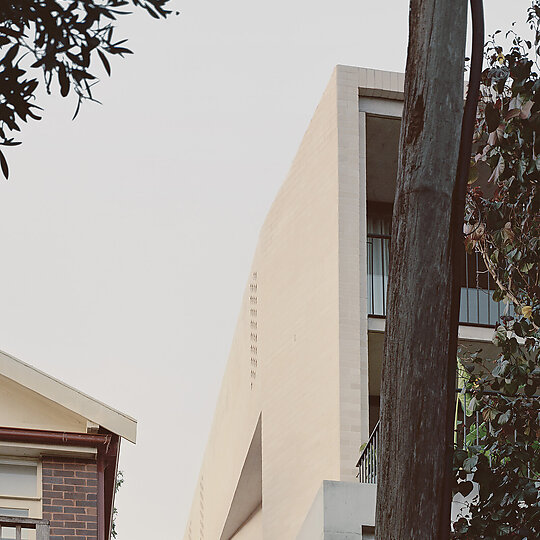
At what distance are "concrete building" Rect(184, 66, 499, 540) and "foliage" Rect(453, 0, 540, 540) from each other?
20.2ft

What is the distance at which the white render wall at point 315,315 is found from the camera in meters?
16.0

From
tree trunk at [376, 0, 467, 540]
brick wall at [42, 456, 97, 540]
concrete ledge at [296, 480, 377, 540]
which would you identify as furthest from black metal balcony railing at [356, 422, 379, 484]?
tree trunk at [376, 0, 467, 540]

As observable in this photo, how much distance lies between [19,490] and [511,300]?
7789mm

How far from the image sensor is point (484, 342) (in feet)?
58.6

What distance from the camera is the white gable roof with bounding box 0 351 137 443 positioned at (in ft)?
46.6

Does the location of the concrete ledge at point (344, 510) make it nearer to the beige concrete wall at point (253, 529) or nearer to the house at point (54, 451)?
the house at point (54, 451)

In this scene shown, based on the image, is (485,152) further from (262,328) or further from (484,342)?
(262,328)

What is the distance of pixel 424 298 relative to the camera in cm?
454

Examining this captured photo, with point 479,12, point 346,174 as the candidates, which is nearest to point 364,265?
point 346,174

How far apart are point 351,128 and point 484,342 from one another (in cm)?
366

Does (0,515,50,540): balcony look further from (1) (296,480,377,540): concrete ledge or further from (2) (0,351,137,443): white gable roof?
(1) (296,480,377,540): concrete ledge

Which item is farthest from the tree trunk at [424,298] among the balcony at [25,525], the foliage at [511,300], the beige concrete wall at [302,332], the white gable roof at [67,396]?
the beige concrete wall at [302,332]

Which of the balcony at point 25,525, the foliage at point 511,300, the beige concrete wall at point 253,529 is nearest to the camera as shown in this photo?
the foliage at point 511,300

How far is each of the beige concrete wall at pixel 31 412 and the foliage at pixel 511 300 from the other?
7441 millimetres
